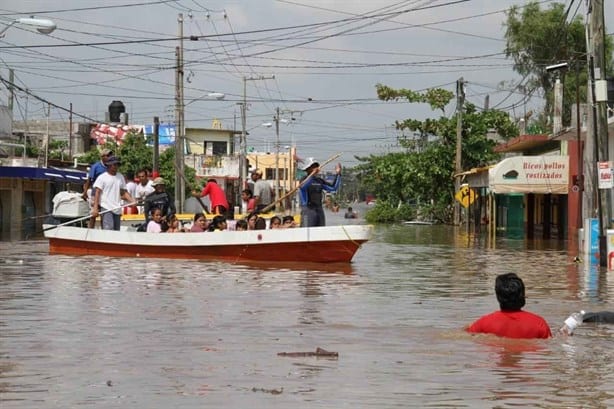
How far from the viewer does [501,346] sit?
1058 cm

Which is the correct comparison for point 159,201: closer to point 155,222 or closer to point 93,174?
point 155,222

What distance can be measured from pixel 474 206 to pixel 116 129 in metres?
33.5

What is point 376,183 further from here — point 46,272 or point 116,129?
point 46,272

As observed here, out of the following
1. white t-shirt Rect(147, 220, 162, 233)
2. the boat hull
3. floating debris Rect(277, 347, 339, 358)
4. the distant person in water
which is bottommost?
floating debris Rect(277, 347, 339, 358)

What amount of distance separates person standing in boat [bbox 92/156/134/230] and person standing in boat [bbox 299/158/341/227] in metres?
3.69

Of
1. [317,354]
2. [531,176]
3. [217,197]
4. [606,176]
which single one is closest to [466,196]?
[531,176]

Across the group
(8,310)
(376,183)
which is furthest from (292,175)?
(8,310)

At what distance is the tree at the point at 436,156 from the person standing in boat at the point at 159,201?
135ft

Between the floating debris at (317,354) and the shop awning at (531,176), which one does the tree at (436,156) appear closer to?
the shop awning at (531,176)

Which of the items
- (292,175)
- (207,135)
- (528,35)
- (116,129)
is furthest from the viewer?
(292,175)

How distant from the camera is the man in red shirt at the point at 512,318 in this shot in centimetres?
1052

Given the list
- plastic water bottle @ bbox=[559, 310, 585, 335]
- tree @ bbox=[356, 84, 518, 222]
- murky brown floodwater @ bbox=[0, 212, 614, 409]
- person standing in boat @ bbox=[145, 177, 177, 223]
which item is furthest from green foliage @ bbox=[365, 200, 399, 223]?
plastic water bottle @ bbox=[559, 310, 585, 335]

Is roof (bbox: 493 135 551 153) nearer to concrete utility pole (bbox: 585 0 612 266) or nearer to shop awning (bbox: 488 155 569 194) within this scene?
shop awning (bbox: 488 155 569 194)

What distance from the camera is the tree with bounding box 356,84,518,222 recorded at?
64.4 m
